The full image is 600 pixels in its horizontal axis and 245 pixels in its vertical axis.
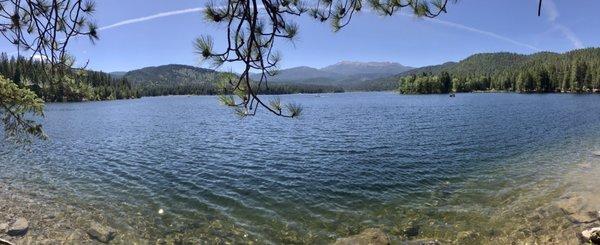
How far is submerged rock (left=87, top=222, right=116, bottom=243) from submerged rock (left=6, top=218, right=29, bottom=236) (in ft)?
6.28

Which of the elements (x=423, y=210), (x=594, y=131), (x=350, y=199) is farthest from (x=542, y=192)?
(x=594, y=131)

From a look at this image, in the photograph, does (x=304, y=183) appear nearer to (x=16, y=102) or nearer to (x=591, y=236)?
(x=591, y=236)

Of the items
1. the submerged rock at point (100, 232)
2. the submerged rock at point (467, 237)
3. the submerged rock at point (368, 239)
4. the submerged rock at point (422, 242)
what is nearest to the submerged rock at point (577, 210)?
the submerged rock at point (467, 237)

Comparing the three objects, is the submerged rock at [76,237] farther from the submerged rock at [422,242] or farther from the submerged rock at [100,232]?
the submerged rock at [422,242]

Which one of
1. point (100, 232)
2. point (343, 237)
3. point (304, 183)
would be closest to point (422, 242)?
point (343, 237)

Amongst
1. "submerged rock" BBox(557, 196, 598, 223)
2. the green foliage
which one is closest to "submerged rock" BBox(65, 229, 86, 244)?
the green foliage

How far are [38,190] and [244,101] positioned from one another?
1822 cm

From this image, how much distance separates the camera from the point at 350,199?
1694 cm

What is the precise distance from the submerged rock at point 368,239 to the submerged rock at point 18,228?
390 inches

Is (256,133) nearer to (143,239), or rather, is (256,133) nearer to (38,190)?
(38,190)

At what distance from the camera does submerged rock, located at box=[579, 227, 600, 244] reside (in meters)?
10.9

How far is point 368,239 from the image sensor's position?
12273mm

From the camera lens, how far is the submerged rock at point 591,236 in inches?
430

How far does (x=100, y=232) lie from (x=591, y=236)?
14.6 meters
